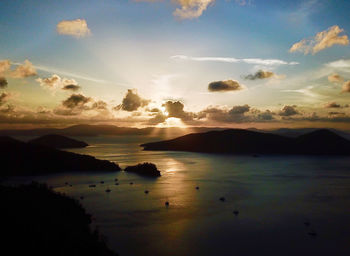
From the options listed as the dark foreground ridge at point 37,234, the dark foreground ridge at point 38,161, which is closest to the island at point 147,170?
the dark foreground ridge at point 38,161

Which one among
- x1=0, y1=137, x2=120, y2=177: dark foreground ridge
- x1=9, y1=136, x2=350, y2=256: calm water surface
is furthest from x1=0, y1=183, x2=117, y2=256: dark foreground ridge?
x1=0, y1=137, x2=120, y2=177: dark foreground ridge

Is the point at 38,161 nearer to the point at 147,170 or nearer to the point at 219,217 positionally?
the point at 147,170

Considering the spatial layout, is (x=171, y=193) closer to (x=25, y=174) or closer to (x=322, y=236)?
(x=322, y=236)

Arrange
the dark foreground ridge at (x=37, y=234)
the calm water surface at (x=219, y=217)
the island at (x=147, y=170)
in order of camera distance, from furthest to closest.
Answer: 1. the island at (x=147, y=170)
2. the calm water surface at (x=219, y=217)
3. the dark foreground ridge at (x=37, y=234)

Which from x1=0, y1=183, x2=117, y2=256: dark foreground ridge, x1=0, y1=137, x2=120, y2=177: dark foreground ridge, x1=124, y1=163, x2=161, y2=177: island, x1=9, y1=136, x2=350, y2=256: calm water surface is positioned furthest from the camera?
x1=124, y1=163, x2=161, y2=177: island

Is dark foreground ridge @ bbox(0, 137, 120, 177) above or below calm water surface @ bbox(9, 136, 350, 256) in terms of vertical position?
above

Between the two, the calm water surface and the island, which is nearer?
the calm water surface

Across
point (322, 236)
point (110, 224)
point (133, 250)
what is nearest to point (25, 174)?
point (110, 224)

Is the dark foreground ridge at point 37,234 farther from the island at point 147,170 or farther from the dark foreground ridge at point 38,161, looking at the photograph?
the dark foreground ridge at point 38,161

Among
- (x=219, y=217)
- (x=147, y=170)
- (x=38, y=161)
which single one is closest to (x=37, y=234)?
(x=219, y=217)

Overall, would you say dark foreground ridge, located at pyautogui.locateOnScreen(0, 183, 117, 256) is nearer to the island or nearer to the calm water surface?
the calm water surface
